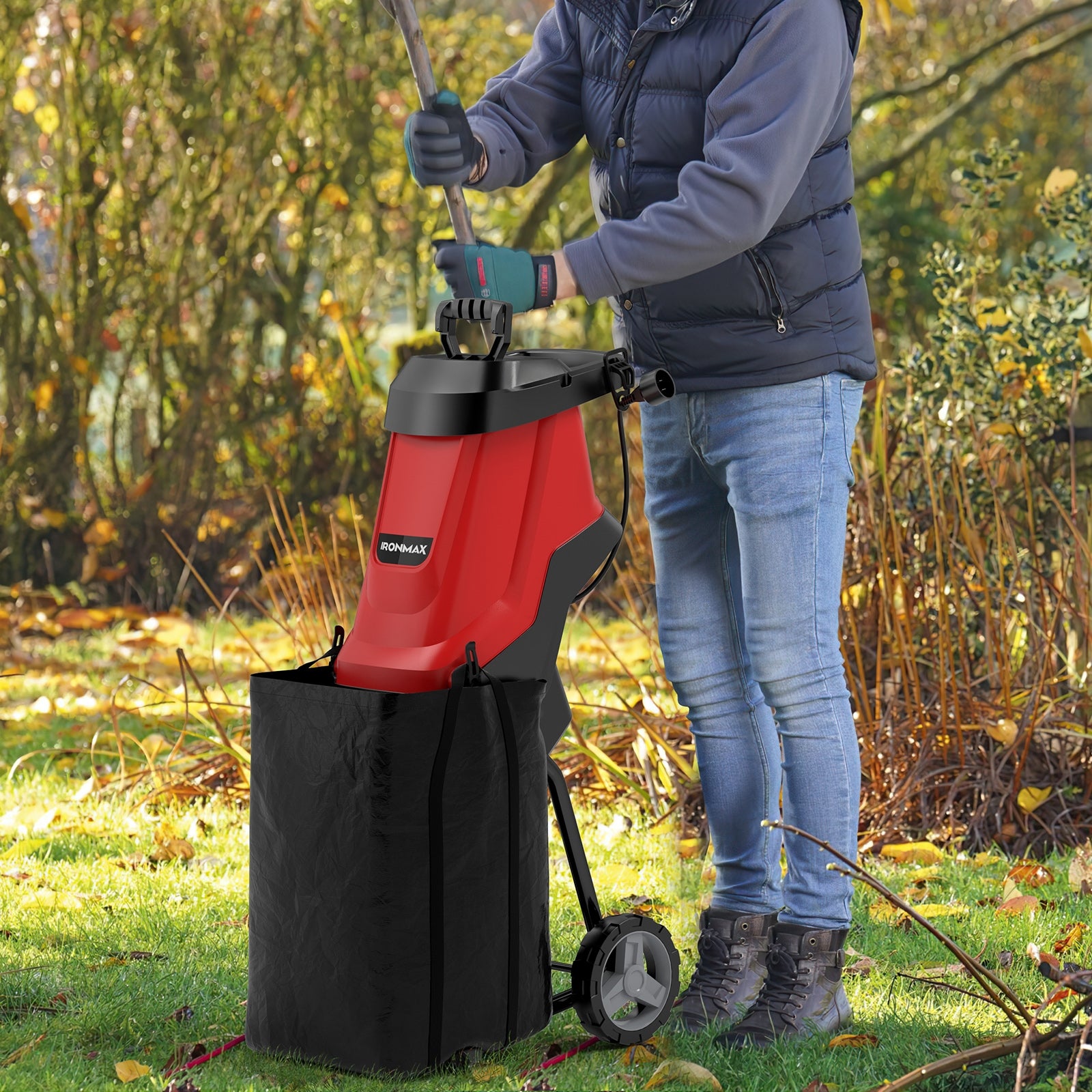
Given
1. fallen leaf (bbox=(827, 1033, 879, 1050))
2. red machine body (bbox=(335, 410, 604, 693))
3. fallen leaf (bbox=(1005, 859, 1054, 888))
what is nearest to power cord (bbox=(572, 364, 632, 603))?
red machine body (bbox=(335, 410, 604, 693))

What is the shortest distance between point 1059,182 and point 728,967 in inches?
94.0

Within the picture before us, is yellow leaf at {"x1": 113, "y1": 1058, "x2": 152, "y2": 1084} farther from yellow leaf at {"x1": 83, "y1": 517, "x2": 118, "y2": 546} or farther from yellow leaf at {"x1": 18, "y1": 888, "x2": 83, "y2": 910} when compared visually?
yellow leaf at {"x1": 83, "y1": 517, "x2": 118, "y2": 546}

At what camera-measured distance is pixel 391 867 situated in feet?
A: 6.61

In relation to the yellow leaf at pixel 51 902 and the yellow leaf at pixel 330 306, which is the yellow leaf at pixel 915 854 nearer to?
the yellow leaf at pixel 51 902

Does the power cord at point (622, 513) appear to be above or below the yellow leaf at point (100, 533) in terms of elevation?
above

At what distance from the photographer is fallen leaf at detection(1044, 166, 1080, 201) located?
380cm

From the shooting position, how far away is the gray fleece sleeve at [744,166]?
81.1 inches

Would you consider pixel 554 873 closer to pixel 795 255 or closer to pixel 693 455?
pixel 693 455

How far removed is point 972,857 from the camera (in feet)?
10.5

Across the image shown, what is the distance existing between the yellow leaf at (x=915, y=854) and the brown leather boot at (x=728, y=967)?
83 centimetres

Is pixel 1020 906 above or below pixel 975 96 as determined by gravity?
below

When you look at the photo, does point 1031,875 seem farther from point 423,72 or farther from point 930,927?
point 423,72

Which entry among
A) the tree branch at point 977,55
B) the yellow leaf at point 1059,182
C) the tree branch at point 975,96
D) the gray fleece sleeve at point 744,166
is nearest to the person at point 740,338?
the gray fleece sleeve at point 744,166

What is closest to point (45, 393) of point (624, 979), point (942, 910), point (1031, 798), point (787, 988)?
point (1031, 798)
